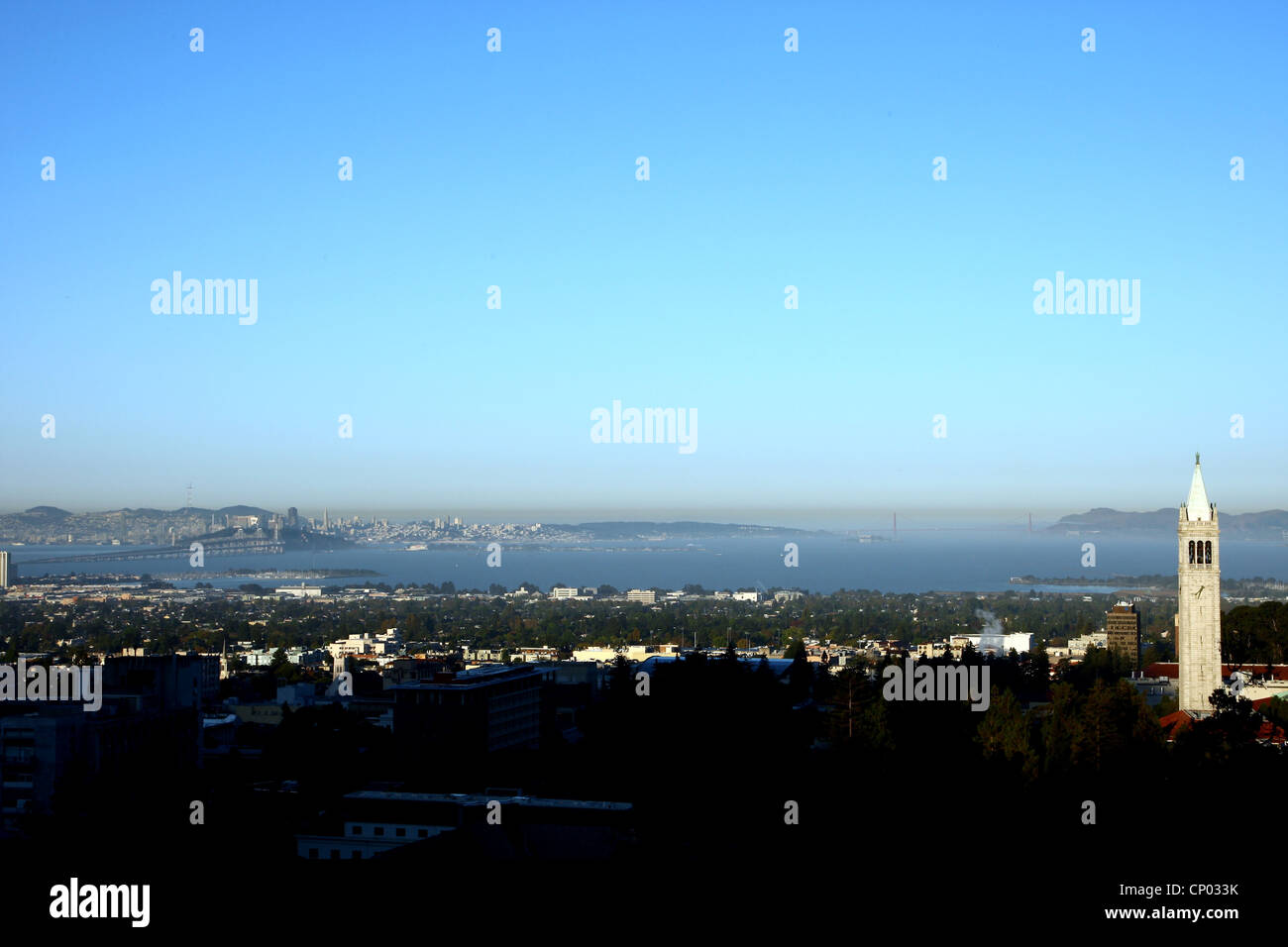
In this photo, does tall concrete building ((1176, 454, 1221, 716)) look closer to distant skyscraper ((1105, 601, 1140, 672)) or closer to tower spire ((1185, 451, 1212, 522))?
tower spire ((1185, 451, 1212, 522))

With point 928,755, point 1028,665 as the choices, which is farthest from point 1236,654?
point 928,755

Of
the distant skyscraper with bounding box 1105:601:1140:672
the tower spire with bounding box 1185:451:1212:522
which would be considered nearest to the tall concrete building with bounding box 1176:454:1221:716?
the tower spire with bounding box 1185:451:1212:522

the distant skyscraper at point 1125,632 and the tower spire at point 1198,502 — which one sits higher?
the tower spire at point 1198,502

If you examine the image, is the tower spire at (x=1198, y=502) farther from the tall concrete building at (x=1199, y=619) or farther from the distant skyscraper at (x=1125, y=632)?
the distant skyscraper at (x=1125, y=632)

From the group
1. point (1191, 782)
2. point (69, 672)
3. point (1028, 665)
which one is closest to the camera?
point (1191, 782)

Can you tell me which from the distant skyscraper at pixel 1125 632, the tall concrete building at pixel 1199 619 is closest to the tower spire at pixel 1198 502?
the tall concrete building at pixel 1199 619

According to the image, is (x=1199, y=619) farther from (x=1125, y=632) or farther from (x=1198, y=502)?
A: (x=1125, y=632)
